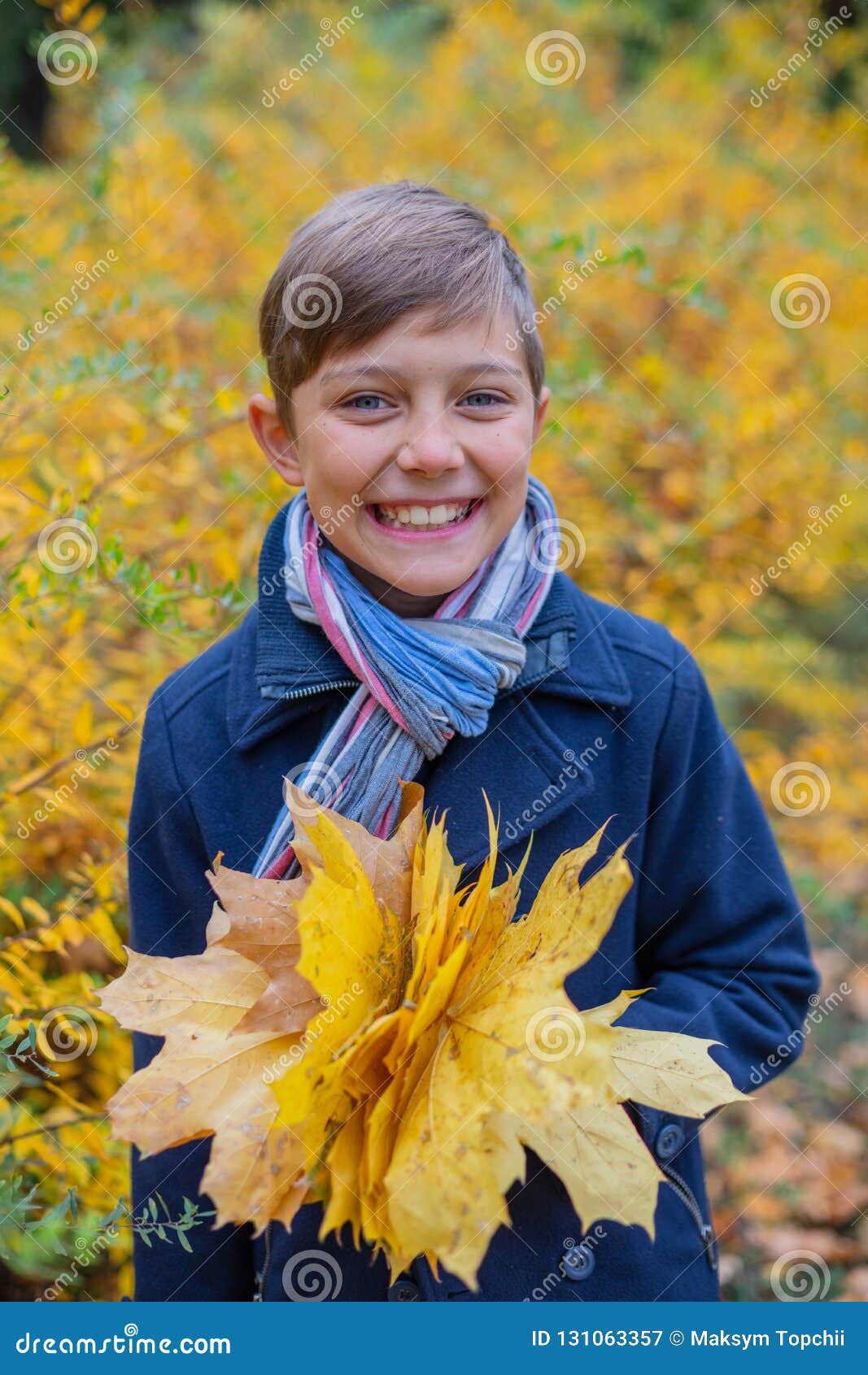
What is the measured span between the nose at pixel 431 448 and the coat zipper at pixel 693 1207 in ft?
3.27

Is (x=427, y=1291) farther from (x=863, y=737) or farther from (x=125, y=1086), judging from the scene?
(x=863, y=737)

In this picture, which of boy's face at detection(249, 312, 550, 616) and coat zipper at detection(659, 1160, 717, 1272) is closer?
boy's face at detection(249, 312, 550, 616)

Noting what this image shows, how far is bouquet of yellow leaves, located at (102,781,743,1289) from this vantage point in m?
0.98

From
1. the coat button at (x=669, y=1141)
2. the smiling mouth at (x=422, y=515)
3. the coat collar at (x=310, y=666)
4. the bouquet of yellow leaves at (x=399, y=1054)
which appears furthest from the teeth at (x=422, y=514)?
the coat button at (x=669, y=1141)

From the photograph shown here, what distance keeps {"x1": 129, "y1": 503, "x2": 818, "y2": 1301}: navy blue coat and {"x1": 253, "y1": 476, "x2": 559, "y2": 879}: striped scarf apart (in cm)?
7

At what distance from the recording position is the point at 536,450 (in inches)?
125

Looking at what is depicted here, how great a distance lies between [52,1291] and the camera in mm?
1802

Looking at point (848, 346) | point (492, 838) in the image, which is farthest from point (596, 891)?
point (848, 346)

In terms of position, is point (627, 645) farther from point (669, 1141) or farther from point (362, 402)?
point (669, 1141)

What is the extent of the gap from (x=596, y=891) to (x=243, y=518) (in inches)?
71.9

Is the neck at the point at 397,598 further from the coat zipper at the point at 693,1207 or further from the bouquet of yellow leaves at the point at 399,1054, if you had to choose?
the coat zipper at the point at 693,1207

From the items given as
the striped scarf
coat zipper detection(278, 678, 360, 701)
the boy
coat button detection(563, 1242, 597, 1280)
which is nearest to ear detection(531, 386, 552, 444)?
the boy

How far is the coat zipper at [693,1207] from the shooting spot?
5.19 feet

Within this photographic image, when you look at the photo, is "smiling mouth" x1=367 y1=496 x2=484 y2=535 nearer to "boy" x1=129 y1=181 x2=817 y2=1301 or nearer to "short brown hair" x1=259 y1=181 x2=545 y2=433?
"boy" x1=129 y1=181 x2=817 y2=1301
